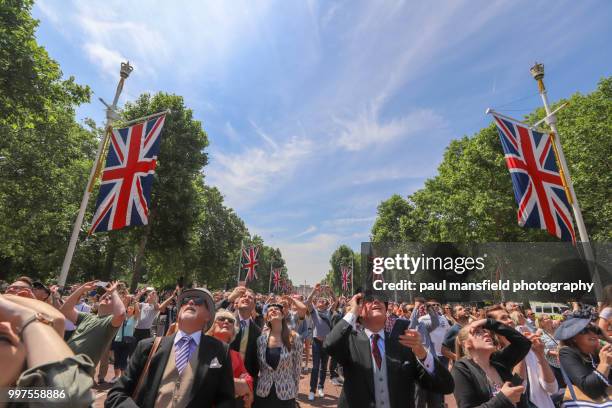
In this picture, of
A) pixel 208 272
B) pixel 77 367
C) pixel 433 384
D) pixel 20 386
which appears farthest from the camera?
pixel 208 272

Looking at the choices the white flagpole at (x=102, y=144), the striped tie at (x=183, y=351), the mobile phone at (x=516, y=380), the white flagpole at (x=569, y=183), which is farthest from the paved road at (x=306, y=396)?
the white flagpole at (x=569, y=183)

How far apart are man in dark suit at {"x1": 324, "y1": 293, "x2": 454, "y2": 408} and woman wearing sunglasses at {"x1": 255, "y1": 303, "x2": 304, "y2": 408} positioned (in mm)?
1264

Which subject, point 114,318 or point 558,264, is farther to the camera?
point 558,264

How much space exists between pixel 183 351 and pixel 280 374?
1985 millimetres

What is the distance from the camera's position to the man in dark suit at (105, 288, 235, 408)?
2.61 meters

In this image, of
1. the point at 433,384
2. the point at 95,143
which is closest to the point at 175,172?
the point at 95,143

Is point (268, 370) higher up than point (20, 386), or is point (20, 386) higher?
point (20, 386)

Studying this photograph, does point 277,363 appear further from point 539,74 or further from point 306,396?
point 539,74

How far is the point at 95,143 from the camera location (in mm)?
30391

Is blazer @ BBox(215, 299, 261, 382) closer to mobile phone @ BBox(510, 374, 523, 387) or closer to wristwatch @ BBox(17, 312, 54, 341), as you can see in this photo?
mobile phone @ BBox(510, 374, 523, 387)

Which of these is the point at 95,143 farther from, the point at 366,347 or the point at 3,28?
the point at 366,347

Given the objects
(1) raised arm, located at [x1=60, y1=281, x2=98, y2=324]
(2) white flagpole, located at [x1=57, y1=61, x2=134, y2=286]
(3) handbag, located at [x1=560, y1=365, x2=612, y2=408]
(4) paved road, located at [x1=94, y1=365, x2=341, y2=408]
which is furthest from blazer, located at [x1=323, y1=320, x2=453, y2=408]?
(2) white flagpole, located at [x1=57, y1=61, x2=134, y2=286]

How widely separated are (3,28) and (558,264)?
3291 centimetres

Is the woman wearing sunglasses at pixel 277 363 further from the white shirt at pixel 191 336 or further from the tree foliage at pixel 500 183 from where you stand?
the tree foliage at pixel 500 183
